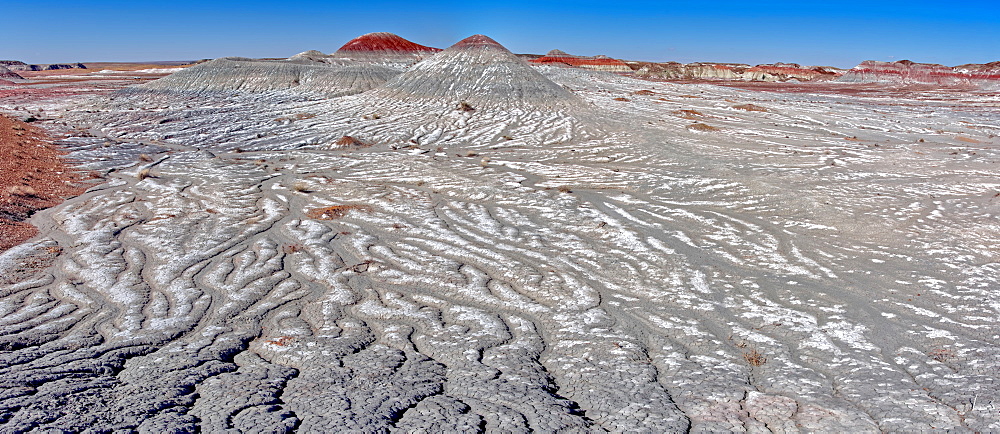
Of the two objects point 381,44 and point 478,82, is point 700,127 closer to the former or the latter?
point 478,82

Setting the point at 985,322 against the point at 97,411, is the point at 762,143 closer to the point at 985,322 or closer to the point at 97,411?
the point at 985,322

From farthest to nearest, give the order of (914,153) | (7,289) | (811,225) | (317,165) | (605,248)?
(914,153)
(317,165)
(811,225)
(605,248)
(7,289)

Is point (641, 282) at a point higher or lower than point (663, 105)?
lower

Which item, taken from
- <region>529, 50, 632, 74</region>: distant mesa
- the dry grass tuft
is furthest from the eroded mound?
the dry grass tuft

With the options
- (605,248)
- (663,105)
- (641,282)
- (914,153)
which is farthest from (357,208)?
(663,105)

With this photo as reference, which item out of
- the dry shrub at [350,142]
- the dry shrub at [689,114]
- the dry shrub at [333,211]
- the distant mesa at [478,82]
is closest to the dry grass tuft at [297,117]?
the distant mesa at [478,82]

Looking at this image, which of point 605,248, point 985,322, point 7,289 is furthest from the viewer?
point 605,248

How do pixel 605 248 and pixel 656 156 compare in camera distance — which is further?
pixel 656 156

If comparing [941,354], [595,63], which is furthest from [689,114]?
[595,63]

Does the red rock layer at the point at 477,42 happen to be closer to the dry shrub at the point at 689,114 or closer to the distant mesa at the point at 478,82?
the distant mesa at the point at 478,82
